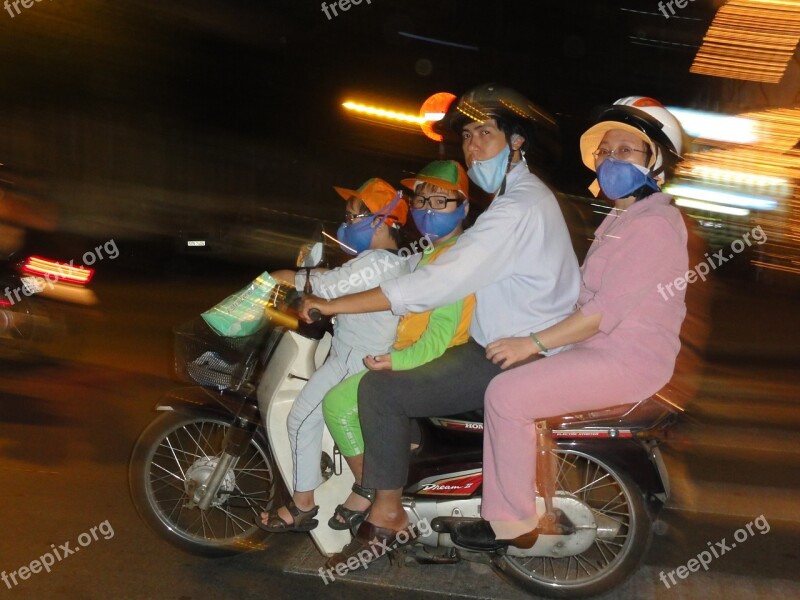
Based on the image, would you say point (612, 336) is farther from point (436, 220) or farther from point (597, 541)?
point (597, 541)

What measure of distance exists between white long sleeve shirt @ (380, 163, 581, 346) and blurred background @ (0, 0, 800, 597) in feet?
5.93

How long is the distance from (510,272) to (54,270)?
19.1ft

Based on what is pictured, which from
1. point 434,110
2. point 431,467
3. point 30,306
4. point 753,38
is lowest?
point 30,306

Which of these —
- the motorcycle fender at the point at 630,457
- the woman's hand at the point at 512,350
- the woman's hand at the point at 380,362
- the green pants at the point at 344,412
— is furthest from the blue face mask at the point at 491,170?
the motorcycle fender at the point at 630,457

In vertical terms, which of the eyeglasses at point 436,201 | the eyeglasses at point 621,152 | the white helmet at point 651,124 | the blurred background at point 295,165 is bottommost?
the blurred background at point 295,165

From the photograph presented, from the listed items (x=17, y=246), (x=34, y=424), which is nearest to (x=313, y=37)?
(x=17, y=246)

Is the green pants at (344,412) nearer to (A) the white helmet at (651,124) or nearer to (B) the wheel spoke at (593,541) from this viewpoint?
(B) the wheel spoke at (593,541)

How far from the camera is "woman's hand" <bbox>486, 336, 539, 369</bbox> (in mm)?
3246

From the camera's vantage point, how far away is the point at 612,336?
327cm

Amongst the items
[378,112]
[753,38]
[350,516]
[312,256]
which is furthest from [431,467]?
[378,112]

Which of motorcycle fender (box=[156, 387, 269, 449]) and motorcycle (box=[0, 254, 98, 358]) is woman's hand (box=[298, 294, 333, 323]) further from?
motorcycle (box=[0, 254, 98, 358])

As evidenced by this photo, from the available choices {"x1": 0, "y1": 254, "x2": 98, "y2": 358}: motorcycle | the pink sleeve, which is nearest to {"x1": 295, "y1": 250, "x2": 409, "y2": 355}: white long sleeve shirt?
the pink sleeve

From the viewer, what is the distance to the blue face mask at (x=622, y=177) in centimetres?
330

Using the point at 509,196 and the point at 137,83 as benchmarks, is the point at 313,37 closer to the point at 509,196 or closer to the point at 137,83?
the point at 137,83
